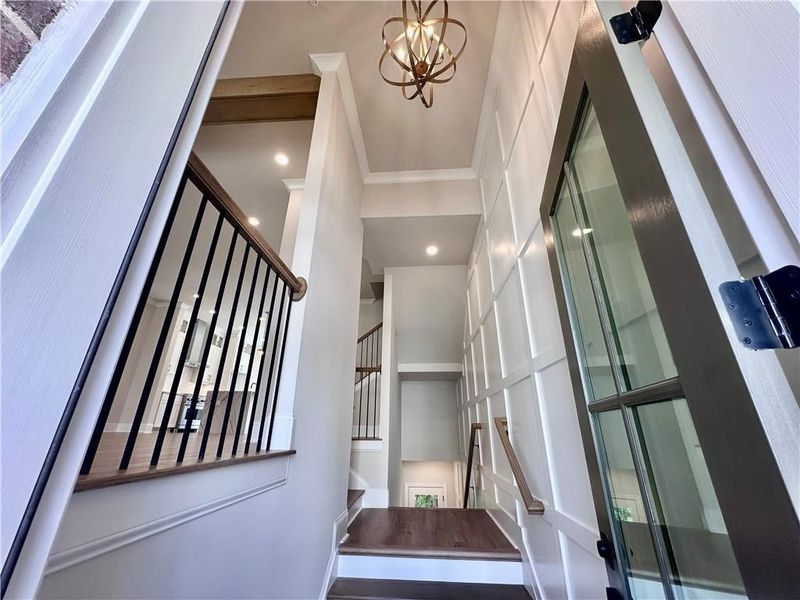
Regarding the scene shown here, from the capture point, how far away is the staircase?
2.02 meters

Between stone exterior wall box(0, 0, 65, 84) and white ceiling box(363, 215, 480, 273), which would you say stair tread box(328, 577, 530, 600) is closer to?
stone exterior wall box(0, 0, 65, 84)

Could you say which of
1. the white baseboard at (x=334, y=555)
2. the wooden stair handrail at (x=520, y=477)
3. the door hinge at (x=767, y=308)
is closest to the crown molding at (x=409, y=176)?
the wooden stair handrail at (x=520, y=477)

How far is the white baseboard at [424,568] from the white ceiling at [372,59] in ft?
11.9

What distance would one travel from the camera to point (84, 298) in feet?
1.28

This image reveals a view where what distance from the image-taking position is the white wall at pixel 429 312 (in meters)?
4.82

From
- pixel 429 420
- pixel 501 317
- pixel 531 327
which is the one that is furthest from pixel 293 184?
pixel 429 420

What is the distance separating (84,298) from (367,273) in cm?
484

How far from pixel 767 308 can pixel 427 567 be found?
2.53 metres

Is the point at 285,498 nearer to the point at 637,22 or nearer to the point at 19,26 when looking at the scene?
the point at 19,26

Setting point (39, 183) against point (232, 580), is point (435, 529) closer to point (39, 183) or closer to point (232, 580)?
point (232, 580)

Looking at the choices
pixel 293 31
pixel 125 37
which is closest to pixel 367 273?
pixel 293 31

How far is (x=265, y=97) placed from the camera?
9.16ft

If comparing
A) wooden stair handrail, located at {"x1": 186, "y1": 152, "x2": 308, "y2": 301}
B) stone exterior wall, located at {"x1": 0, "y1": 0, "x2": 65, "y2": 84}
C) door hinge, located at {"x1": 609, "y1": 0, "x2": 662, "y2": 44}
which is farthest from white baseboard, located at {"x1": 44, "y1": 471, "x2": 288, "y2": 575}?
door hinge, located at {"x1": 609, "y1": 0, "x2": 662, "y2": 44}

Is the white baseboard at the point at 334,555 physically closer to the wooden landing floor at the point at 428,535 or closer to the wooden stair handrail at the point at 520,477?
the wooden landing floor at the point at 428,535
